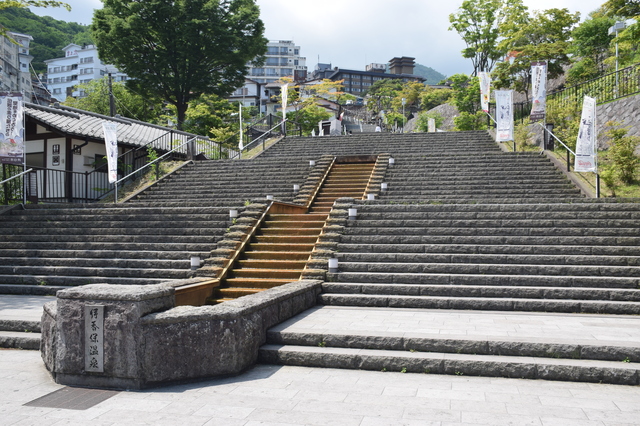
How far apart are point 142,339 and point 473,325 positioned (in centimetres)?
436

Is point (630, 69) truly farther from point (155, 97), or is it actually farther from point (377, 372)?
point (155, 97)

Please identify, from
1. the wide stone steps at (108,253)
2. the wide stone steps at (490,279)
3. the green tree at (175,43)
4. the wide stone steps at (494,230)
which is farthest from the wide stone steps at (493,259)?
the green tree at (175,43)

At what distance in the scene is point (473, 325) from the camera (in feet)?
22.7

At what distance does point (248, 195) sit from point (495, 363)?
38.4 ft

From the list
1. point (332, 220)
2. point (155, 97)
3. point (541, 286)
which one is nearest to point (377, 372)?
point (541, 286)

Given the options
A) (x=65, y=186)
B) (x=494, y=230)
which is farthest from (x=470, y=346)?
(x=65, y=186)

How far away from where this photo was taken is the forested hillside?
83938 millimetres

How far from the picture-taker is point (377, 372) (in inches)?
231

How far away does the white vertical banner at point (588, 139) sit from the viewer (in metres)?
13.5

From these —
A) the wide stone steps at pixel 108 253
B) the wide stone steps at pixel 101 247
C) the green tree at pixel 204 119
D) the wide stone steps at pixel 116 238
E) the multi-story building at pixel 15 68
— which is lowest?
the wide stone steps at pixel 108 253

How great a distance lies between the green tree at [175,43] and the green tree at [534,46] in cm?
1795

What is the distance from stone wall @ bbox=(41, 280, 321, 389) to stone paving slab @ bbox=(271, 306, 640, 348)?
1.19 meters

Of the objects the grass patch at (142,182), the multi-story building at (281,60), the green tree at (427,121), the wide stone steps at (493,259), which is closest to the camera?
the wide stone steps at (493,259)

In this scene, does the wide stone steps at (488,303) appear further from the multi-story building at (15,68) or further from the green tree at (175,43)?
the multi-story building at (15,68)
